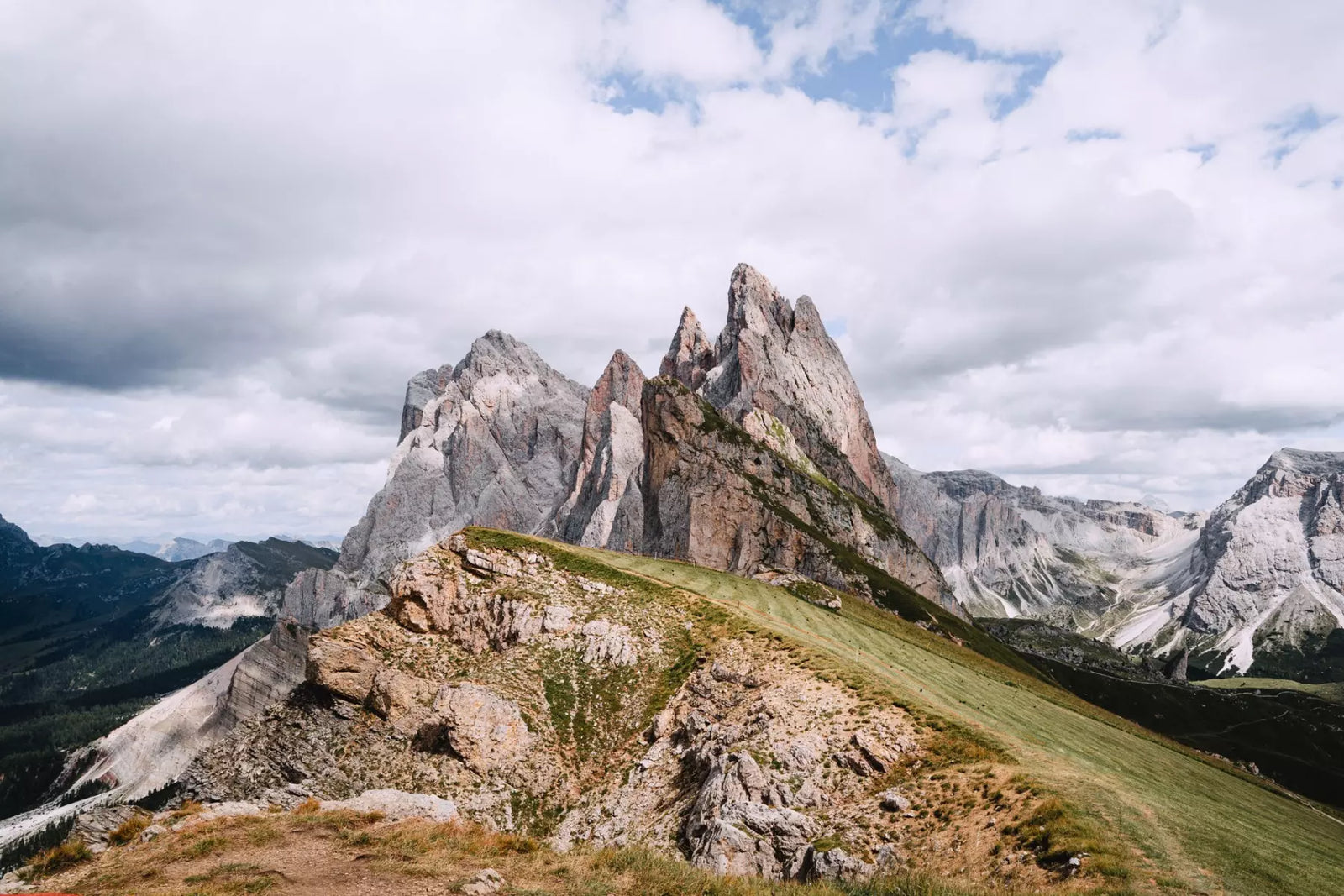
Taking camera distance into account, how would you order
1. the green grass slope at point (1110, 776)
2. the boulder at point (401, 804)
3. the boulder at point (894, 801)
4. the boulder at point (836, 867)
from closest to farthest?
the green grass slope at point (1110, 776) → the boulder at point (836, 867) → the boulder at point (894, 801) → the boulder at point (401, 804)

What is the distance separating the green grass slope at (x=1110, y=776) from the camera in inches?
776

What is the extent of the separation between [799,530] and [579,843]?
117245mm

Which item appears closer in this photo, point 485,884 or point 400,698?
point 485,884

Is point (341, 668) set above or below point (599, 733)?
above

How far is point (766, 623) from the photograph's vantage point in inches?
1805

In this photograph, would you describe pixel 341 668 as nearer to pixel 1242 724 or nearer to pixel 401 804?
pixel 401 804

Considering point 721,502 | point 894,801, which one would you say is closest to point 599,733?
point 894,801

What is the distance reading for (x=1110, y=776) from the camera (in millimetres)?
30250

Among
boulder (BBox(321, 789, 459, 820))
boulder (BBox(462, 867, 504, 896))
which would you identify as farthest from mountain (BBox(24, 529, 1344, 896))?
boulder (BBox(321, 789, 459, 820))

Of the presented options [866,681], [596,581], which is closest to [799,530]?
[596,581]

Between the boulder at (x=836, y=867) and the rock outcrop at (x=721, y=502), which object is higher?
the rock outcrop at (x=721, y=502)

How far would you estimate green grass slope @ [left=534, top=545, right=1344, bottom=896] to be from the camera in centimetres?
1970

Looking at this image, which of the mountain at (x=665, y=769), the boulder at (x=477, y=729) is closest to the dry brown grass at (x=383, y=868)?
the mountain at (x=665, y=769)

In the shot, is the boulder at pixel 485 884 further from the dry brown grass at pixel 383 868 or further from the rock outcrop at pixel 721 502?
the rock outcrop at pixel 721 502
